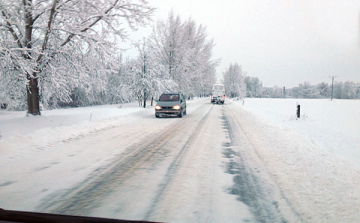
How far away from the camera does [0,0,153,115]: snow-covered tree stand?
1067 cm

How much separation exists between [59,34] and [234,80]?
74.4 m

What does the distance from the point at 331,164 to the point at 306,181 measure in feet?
4.82

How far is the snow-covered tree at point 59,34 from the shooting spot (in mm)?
10672

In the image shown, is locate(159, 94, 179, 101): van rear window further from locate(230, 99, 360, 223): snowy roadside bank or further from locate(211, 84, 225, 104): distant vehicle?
locate(211, 84, 225, 104): distant vehicle

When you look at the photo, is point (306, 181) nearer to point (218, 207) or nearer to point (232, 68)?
point (218, 207)

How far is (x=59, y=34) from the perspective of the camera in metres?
11.8

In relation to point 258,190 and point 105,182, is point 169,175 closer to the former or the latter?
point 105,182

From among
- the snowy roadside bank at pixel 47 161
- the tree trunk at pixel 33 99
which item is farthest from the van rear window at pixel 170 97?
the snowy roadside bank at pixel 47 161

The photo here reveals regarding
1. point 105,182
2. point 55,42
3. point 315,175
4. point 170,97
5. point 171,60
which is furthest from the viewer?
point 171,60

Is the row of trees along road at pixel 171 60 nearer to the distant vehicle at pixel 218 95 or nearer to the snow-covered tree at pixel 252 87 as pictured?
the distant vehicle at pixel 218 95

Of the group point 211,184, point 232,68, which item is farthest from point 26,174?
point 232,68

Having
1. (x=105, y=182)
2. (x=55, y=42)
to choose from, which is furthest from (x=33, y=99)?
(x=105, y=182)

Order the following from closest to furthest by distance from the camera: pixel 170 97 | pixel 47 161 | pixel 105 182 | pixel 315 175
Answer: pixel 105 182
pixel 315 175
pixel 47 161
pixel 170 97

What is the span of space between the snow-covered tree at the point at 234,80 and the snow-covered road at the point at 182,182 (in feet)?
247
